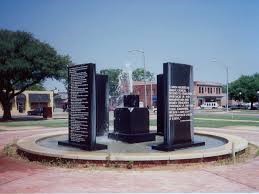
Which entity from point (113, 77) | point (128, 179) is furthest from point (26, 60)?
point (113, 77)

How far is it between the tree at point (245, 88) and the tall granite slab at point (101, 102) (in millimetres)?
69150

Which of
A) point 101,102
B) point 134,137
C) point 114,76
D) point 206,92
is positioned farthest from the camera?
point 114,76

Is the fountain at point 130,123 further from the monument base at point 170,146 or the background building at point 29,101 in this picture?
the background building at point 29,101

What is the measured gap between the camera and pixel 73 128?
13125mm

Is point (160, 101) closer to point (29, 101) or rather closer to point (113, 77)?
point (29, 101)

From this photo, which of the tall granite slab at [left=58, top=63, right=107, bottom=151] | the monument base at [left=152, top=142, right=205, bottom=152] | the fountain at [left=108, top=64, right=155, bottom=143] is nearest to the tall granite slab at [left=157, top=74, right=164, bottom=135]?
the fountain at [left=108, top=64, right=155, bottom=143]

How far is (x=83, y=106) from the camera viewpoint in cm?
1239

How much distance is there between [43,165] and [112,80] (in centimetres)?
10465

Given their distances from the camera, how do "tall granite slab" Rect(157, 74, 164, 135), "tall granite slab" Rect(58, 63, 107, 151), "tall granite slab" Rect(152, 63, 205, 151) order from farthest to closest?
"tall granite slab" Rect(157, 74, 164, 135) → "tall granite slab" Rect(58, 63, 107, 151) → "tall granite slab" Rect(152, 63, 205, 151)

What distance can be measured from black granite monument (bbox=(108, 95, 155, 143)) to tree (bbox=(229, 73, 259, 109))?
231 ft

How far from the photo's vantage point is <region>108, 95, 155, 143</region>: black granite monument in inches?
564

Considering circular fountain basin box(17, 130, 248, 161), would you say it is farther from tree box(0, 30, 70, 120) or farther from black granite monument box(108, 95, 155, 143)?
tree box(0, 30, 70, 120)

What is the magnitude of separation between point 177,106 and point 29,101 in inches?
2680

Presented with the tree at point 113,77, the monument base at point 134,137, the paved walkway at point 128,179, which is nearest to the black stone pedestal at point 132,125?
the monument base at point 134,137
